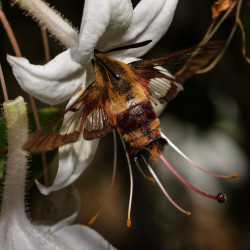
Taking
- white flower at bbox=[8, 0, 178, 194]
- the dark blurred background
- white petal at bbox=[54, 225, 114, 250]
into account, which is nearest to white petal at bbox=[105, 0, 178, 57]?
white flower at bbox=[8, 0, 178, 194]

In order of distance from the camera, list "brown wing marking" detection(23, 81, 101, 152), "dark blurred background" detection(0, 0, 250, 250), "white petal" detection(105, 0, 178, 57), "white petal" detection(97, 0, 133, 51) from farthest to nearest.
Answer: "dark blurred background" detection(0, 0, 250, 250) < "white petal" detection(105, 0, 178, 57) < "white petal" detection(97, 0, 133, 51) < "brown wing marking" detection(23, 81, 101, 152)

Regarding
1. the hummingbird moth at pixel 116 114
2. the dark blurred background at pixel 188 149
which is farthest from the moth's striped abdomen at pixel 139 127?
the dark blurred background at pixel 188 149

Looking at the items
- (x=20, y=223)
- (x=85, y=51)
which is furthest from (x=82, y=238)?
(x=85, y=51)

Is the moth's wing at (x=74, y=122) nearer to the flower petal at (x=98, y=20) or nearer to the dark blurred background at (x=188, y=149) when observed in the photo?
the flower petal at (x=98, y=20)

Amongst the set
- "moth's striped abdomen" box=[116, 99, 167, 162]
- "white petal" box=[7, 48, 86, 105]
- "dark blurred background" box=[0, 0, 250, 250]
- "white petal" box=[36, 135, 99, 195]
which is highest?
"white petal" box=[7, 48, 86, 105]

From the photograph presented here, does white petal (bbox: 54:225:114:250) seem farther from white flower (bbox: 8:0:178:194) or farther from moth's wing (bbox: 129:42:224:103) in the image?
moth's wing (bbox: 129:42:224:103)

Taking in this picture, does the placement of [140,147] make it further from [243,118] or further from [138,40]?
[243,118]

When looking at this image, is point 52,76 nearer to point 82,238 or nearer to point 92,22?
point 92,22
